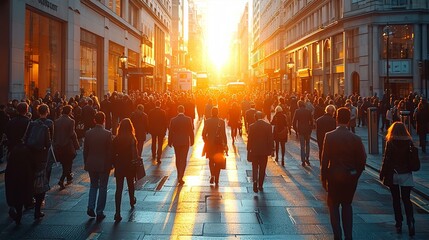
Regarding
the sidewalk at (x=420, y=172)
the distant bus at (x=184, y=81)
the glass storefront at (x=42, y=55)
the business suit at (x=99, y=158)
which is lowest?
the sidewalk at (x=420, y=172)

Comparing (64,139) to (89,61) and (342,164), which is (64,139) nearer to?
(342,164)

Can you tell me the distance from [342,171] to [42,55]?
20191 millimetres

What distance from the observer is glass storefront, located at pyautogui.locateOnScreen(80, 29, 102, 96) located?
96.1 feet

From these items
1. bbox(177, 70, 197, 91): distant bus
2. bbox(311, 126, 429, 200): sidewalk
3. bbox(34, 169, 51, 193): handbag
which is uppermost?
bbox(177, 70, 197, 91): distant bus

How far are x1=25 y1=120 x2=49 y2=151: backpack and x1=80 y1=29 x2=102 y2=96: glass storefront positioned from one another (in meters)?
20.4

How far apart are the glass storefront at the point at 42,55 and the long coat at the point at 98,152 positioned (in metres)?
13.4

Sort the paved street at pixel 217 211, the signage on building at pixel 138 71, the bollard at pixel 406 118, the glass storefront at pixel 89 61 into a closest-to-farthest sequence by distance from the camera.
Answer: the paved street at pixel 217 211 → the bollard at pixel 406 118 → the glass storefront at pixel 89 61 → the signage on building at pixel 138 71

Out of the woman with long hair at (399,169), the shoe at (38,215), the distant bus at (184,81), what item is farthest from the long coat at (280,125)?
the distant bus at (184,81)

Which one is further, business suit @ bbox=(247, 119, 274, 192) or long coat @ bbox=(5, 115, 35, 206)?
business suit @ bbox=(247, 119, 274, 192)

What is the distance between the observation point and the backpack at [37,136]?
7953 millimetres

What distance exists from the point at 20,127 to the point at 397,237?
6939 mm

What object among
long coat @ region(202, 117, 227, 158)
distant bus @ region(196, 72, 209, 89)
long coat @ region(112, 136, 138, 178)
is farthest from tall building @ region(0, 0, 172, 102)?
distant bus @ region(196, 72, 209, 89)

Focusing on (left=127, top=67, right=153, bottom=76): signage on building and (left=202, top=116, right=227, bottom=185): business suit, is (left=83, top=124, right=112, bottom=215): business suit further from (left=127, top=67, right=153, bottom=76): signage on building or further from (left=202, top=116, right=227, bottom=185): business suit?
(left=127, top=67, right=153, bottom=76): signage on building

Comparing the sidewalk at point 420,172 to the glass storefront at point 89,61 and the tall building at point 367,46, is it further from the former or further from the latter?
the glass storefront at point 89,61
